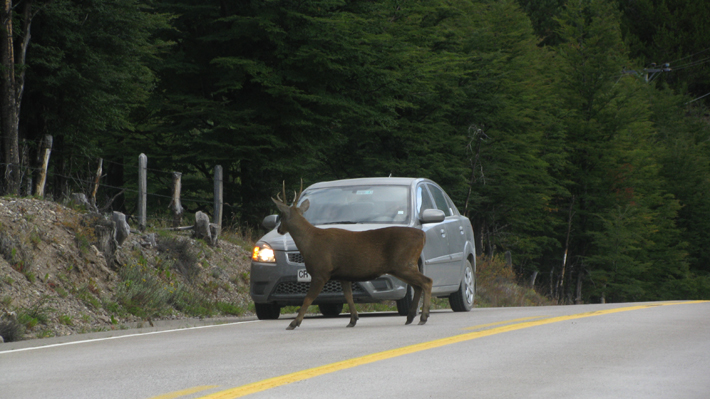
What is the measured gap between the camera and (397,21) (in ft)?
101

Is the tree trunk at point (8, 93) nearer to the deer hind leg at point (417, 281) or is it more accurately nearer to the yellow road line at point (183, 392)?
the deer hind leg at point (417, 281)

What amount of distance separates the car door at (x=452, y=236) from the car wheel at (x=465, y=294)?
36cm

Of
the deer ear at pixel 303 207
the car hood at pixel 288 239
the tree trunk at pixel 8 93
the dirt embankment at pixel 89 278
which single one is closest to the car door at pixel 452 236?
the car hood at pixel 288 239

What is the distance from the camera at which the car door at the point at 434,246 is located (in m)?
13.4

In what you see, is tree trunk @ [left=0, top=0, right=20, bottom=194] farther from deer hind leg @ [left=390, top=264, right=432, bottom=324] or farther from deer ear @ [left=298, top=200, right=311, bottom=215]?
deer hind leg @ [left=390, top=264, right=432, bottom=324]

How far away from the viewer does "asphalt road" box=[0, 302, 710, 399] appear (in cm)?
683

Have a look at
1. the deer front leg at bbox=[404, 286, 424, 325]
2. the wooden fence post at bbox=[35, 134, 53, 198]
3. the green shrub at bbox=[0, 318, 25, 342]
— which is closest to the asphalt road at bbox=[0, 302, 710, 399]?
the deer front leg at bbox=[404, 286, 424, 325]

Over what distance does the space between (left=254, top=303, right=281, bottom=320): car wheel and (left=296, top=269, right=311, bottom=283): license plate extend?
3.01ft

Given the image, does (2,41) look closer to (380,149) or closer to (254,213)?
(254,213)

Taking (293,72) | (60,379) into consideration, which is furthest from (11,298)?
(293,72)

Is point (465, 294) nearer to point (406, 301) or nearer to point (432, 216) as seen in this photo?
point (406, 301)

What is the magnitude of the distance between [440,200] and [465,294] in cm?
152

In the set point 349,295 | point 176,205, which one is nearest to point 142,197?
point 176,205

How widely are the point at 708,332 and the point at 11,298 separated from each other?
330 inches
